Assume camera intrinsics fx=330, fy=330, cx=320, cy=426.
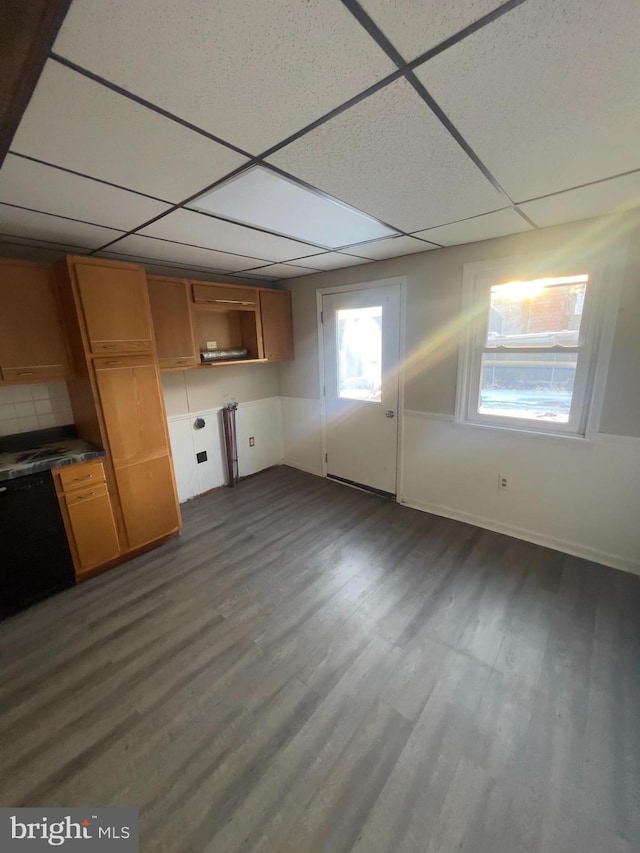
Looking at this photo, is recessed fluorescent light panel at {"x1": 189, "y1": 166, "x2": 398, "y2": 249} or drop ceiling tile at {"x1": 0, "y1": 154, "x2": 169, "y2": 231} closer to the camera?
drop ceiling tile at {"x1": 0, "y1": 154, "x2": 169, "y2": 231}

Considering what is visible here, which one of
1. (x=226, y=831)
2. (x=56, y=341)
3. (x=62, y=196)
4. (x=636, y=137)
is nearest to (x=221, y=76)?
(x=62, y=196)

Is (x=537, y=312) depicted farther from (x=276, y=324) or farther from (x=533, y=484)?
(x=276, y=324)

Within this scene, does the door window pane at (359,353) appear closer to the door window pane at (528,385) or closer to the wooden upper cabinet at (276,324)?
the wooden upper cabinet at (276,324)

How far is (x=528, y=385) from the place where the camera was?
8.16 ft

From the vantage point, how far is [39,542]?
212cm

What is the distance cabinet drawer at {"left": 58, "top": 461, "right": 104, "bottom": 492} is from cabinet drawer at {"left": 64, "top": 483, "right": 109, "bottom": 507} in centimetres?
3

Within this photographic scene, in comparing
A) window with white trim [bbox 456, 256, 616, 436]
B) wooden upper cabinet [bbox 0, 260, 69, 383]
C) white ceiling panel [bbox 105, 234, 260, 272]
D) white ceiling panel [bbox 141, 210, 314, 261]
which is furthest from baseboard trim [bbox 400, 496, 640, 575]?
wooden upper cabinet [bbox 0, 260, 69, 383]

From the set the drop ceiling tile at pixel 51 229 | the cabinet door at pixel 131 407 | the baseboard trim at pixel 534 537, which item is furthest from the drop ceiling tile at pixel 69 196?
the baseboard trim at pixel 534 537

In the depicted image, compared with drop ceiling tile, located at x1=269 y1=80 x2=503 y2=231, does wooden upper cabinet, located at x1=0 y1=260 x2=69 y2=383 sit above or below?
below

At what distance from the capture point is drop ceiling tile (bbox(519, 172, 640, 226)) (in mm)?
1562

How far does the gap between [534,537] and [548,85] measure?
106 inches

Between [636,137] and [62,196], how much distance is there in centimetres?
225

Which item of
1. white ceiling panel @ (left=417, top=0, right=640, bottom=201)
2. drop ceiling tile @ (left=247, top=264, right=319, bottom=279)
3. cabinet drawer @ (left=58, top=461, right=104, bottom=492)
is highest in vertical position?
drop ceiling tile @ (left=247, top=264, right=319, bottom=279)

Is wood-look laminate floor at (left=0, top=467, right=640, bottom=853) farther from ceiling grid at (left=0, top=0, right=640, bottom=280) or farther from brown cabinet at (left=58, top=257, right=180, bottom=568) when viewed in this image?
ceiling grid at (left=0, top=0, right=640, bottom=280)
